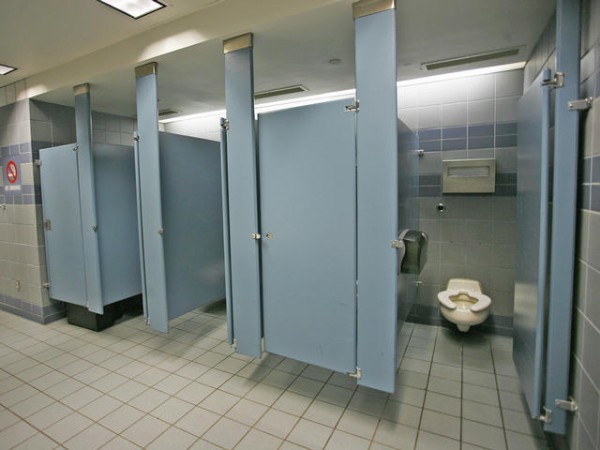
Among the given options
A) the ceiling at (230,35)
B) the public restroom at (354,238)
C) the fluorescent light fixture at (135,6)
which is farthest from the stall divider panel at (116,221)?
the fluorescent light fixture at (135,6)

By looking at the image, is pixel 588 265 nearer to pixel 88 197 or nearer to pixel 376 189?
pixel 376 189

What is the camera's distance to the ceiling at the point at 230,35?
2012 mm

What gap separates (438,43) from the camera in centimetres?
238

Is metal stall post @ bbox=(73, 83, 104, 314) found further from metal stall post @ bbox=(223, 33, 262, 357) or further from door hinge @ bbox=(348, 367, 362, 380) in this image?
door hinge @ bbox=(348, 367, 362, 380)

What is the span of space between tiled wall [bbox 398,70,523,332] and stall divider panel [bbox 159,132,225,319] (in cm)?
216

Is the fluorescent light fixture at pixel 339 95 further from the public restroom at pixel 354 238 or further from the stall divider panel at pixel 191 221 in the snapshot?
the stall divider panel at pixel 191 221

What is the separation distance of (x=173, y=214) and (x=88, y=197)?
1058 mm

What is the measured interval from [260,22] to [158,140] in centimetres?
124

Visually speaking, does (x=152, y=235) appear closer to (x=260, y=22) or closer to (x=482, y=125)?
(x=260, y=22)

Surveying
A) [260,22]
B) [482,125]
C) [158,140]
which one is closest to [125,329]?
[158,140]

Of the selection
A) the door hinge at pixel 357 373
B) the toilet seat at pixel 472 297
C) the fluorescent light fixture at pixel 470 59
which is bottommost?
the door hinge at pixel 357 373

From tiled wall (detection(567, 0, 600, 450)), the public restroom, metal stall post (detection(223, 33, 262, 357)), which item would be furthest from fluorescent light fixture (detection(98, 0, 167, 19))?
tiled wall (detection(567, 0, 600, 450))

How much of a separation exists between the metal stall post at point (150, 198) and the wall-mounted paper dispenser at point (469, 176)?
2.68 m

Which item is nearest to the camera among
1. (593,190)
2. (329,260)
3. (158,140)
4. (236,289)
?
(593,190)
